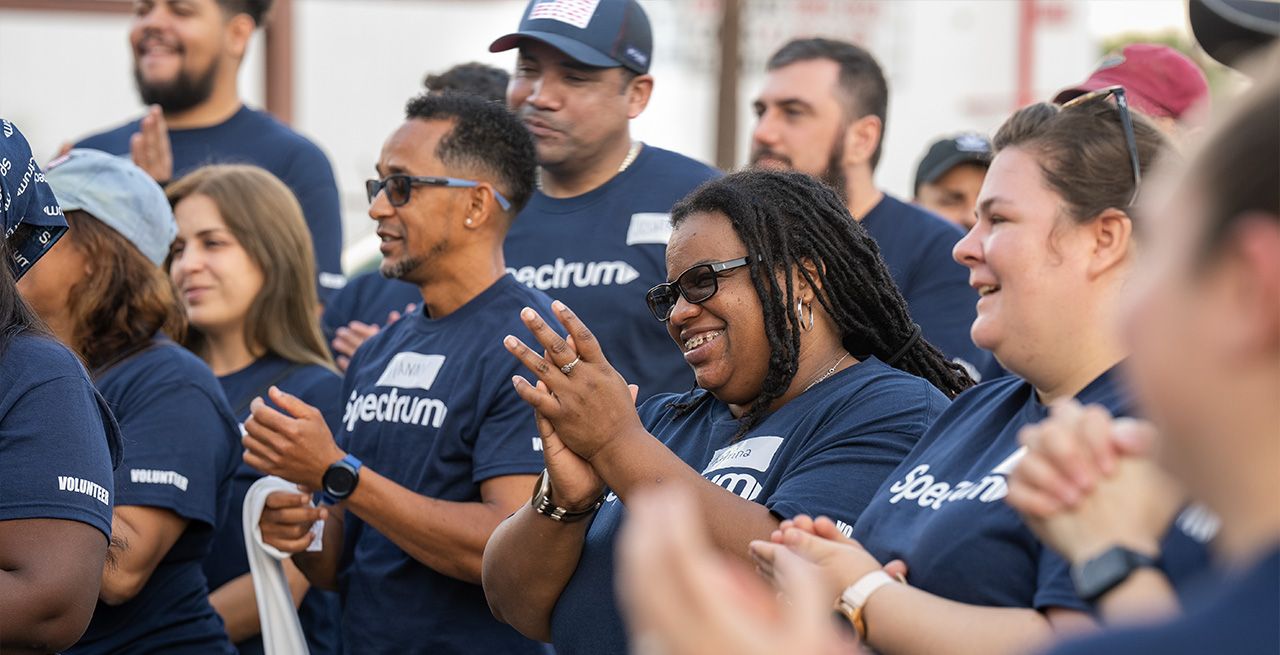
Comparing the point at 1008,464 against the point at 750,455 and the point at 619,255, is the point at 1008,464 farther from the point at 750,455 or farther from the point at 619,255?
the point at 619,255

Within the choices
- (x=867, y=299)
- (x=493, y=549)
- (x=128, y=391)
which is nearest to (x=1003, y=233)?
(x=867, y=299)

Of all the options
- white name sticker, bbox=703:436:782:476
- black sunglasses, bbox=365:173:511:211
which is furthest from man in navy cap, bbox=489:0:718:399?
white name sticker, bbox=703:436:782:476

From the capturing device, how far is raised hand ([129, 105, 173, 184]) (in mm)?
5383

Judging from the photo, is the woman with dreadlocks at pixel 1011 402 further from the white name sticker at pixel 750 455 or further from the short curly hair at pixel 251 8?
the short curly hair at pixel 251 8

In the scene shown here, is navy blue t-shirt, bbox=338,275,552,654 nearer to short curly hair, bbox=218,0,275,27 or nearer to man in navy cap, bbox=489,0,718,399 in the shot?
man in navy cap, bbox=489,0,718,399

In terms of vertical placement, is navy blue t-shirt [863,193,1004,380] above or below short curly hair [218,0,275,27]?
below

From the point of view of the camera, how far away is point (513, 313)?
4.01 metres

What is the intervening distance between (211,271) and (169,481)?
1201mm

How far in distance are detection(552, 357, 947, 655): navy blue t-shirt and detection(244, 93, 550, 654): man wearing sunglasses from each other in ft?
1.93

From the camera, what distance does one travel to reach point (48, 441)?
278 centimetres

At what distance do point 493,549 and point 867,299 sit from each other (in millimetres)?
937

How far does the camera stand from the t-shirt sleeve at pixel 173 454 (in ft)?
12.3

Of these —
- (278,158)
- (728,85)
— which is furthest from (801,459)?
(728,85)

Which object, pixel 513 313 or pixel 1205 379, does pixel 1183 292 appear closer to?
pixel 1205 379
